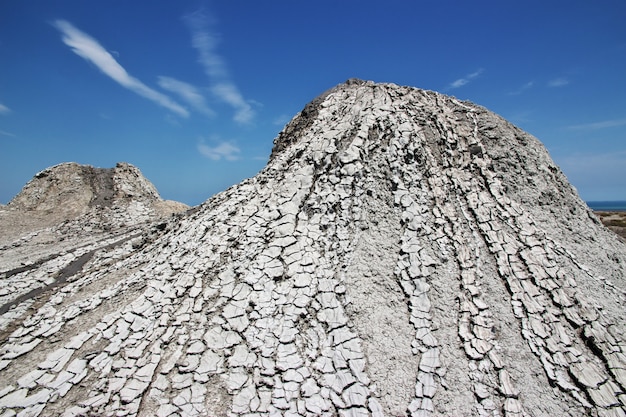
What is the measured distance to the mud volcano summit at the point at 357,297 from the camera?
671 cm

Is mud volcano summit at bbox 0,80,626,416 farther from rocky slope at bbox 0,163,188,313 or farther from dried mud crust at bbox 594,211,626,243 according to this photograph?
dried mud crust at bbox 594,211,626,243

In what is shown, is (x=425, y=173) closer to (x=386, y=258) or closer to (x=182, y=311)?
(x=386, y=258)

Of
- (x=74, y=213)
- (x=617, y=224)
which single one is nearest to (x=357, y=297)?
(x=74, y=213)

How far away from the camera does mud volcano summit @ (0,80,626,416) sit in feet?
22.0

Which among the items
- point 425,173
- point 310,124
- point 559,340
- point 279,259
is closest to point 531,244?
point 559,340

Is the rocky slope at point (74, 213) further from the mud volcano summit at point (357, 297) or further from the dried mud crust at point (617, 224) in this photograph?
the dried mud crust at point (617, 224)

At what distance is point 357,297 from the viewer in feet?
27.0

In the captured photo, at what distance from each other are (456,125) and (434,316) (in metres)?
7.89

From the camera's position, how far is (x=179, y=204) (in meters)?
28.9

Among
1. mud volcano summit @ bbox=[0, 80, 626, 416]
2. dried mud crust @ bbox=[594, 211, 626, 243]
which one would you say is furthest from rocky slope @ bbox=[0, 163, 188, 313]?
dried mud crust @ bbox=[594, 211, 626, 243]

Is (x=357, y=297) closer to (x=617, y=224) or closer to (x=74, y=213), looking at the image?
(x=74, y=213)

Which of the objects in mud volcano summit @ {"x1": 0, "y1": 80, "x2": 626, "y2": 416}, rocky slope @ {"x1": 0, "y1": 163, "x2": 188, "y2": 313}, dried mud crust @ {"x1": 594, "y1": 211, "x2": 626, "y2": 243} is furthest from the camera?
dried mud crust @ {"x1": 594, "y1": 211, "x2": 626, "y2": 243}

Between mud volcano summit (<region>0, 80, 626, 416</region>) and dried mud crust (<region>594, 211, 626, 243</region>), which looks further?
dried mud crust (<region>594, 211, 626, 243</region>)

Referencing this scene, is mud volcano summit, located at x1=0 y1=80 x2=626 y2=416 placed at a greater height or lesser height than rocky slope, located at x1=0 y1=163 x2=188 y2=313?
lesser
